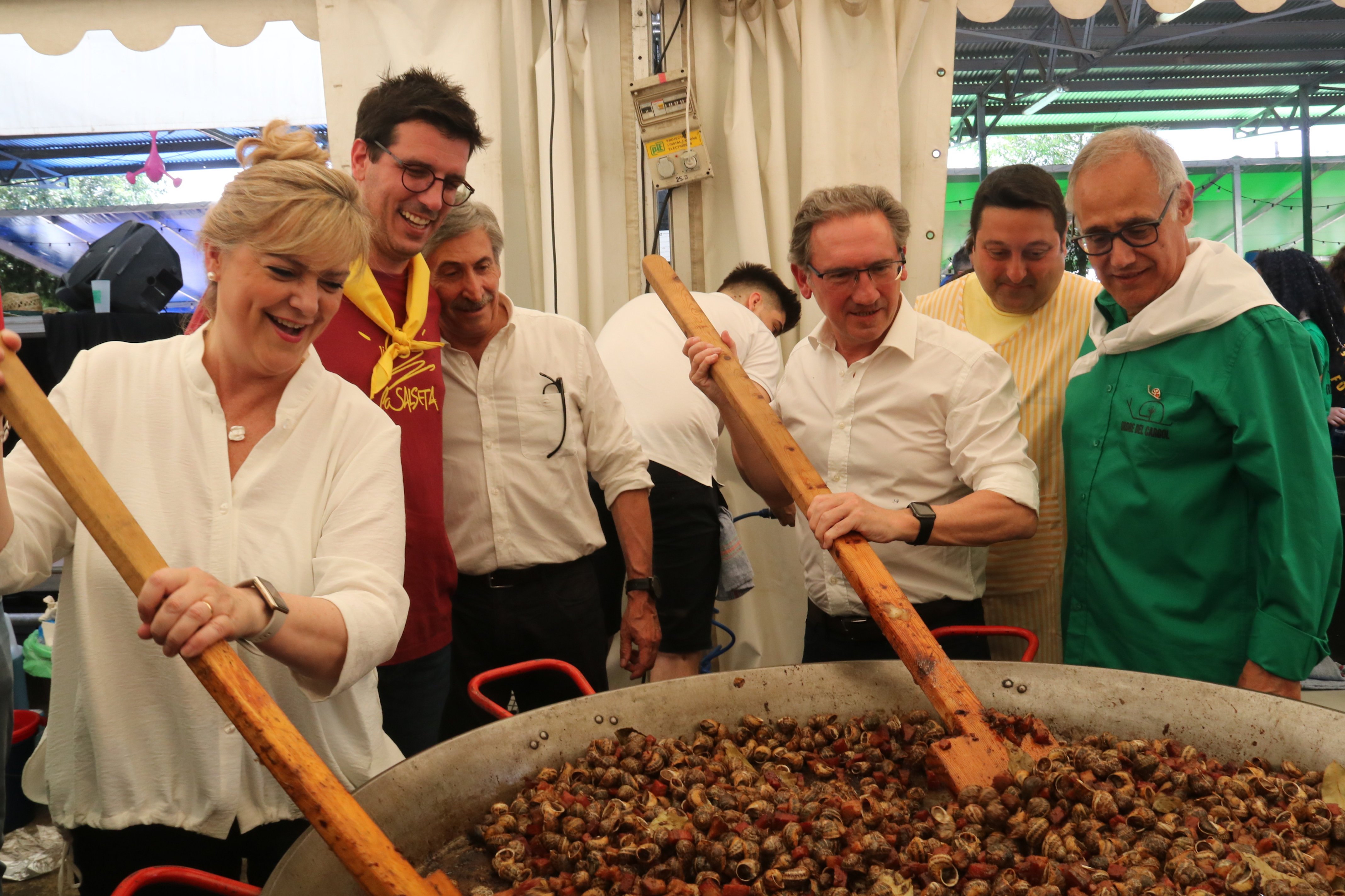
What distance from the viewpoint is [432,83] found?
182 centimetres

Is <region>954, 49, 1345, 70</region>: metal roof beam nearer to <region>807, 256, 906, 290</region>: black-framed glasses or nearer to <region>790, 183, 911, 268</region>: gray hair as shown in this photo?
<region>790, 183, 911, 268</region>: gray hair

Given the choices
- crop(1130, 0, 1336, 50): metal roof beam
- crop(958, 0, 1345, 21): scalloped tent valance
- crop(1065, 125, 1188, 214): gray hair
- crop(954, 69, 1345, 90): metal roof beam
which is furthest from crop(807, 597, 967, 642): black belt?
crop(954, 69, 1345, 90): metal roof beam

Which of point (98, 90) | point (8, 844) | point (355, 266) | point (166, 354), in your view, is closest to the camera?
point (166, 354)

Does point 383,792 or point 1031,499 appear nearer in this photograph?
point 383,792

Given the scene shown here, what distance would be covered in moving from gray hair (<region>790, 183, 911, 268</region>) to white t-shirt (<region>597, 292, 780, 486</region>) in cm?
94

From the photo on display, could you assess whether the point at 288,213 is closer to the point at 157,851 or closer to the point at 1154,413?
the point at 157,851

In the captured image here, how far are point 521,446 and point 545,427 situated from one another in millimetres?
73

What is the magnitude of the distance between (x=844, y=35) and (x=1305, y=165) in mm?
7360

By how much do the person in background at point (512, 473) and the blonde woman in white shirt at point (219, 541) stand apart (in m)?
0.67

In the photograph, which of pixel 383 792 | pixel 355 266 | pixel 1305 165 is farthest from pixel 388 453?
pixel 1305 165

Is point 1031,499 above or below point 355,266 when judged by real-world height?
below

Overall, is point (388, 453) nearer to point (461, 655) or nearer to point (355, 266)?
point (355, 266)

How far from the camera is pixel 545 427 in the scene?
2.12 m

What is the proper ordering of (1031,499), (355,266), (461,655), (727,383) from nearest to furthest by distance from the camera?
(355,266) → (1031,499) → (727,383) → (461,655)
